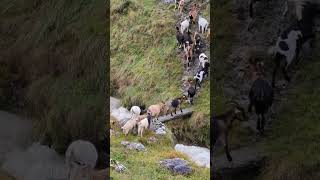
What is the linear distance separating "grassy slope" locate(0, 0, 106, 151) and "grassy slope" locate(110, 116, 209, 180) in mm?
187

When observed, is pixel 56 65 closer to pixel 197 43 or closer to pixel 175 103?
pixel 175 103

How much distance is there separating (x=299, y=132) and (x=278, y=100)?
0.27 meters

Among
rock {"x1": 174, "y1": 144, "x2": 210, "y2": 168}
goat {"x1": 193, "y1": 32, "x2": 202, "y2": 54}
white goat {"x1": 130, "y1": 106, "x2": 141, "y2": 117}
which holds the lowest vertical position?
rock {"x1": 174, "y1": 144, "x2": 210, "y2": 168}

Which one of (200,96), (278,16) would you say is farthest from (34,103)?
(278,16)

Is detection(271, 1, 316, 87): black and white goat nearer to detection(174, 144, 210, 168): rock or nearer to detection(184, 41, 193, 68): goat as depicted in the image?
detection(184, 41, 193, 68): goat

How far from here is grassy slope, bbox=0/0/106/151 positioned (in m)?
4.58

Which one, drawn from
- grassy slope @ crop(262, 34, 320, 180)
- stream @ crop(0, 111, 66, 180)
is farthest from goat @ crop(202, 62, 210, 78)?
stream @ crop(0, 111, 66, 180)

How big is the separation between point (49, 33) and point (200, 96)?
1.21 meters

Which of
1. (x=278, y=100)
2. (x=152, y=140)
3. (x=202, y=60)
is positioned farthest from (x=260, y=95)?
(x=152, y=140)

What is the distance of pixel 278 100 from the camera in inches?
178

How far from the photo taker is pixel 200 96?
14.9ft

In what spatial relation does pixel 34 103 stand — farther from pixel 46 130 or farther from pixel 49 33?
pixel 49 33

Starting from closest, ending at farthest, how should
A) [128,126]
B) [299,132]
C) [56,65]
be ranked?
[299,132] < [128,126] < [56,65]

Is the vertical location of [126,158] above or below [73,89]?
below
